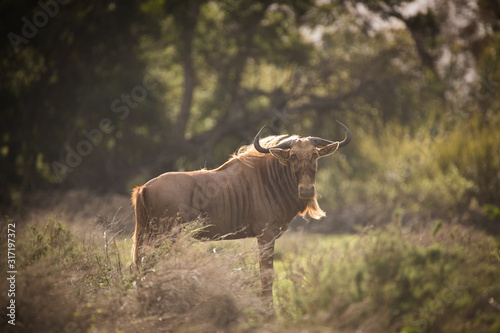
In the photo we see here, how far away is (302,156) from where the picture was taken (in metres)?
7.95

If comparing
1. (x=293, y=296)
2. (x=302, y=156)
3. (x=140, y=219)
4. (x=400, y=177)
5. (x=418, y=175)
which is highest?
(x=302, y=156)

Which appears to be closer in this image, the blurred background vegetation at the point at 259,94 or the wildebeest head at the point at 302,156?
the wildebeest head at the point at 302,156

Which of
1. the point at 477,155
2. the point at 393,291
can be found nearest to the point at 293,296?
the point at 393,291

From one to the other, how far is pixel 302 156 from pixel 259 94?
56.9 ft

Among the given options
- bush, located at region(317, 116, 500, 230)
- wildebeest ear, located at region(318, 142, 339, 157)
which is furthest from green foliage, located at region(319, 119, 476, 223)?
wildebeest ear, located at region(318, 142, 339, 157)

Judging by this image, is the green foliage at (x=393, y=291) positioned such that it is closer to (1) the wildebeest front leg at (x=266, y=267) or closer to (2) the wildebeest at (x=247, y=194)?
(1) the wildebeest front leg at (x=266, y=267)

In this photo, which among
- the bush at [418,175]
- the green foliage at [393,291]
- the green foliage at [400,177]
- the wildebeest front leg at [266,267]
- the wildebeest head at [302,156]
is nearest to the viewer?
the green foliage at [393,291]

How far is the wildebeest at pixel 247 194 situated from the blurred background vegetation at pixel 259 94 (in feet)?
37.5

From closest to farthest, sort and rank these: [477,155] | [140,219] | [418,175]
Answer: [140,219], [477,155], [418,175]

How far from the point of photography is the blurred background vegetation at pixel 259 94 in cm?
2038

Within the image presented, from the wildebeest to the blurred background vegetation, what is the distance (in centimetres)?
1142

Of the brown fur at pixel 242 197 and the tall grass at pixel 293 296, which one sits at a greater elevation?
the brown fur at pixel 242 197

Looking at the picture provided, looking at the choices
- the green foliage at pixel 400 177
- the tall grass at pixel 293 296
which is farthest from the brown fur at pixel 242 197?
the green foliage at pixel 400 177

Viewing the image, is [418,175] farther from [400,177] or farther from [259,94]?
[259,94]
